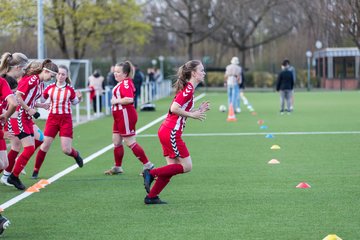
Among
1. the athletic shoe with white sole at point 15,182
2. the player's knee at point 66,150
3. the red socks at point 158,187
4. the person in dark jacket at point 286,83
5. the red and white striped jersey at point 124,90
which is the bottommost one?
the athletic shoe with white sole at point 15,182

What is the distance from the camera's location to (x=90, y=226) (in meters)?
8.73

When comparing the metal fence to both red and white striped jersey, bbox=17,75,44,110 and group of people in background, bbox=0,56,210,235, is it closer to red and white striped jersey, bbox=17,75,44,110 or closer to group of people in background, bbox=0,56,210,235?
group of people in background, bbox=0,56,210,235

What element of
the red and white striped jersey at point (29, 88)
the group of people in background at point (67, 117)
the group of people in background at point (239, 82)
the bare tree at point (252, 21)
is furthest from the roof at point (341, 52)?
the red and white striped jersey at point (29, 88)

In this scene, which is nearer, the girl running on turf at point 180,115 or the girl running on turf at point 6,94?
the girl running on turf at point 6,94

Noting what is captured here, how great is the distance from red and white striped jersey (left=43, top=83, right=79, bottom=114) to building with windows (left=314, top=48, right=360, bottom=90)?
50188mm

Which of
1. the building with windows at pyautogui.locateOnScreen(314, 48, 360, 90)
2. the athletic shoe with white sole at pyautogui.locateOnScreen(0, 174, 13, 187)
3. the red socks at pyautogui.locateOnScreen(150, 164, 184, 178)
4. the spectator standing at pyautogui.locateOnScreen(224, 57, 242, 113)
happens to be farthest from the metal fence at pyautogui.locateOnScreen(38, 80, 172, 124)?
the red socks at pyautogui.locateOnScreen(150, 164, 184, 178)

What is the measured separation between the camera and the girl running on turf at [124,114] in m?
12.5

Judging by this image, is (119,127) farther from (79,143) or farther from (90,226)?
(79,143)

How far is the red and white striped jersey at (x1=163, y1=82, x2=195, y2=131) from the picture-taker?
380 inches

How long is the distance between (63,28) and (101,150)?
111ft

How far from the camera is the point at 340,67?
6378 cm

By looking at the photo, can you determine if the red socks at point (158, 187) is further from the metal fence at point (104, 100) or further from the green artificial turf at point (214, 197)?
the metal fence at point (104, 100)

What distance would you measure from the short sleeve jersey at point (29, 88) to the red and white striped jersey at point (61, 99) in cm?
39

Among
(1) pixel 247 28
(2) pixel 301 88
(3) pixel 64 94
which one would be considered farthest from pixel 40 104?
(1) pixel 247 28
